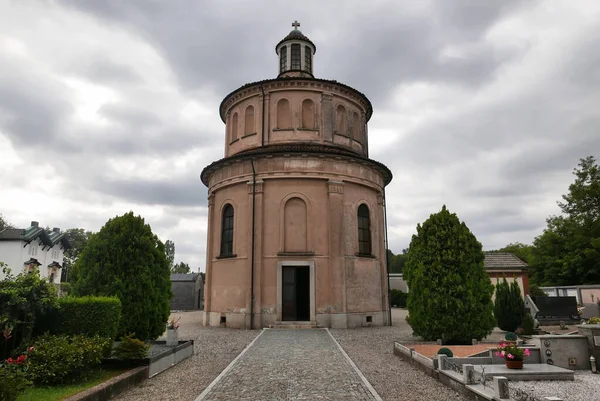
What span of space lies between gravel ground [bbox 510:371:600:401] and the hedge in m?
8.74

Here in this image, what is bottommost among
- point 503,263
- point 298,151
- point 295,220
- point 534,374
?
point 534,374

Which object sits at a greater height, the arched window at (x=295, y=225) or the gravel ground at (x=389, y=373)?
the arched window at (x=295, y=225)

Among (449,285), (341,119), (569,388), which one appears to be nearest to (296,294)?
(449,285)

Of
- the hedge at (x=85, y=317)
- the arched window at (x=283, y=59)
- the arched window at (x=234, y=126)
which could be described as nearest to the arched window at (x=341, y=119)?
the arched window at (x=283, y=59)

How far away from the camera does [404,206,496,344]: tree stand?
38.4 ft

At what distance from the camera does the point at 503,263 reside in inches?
1044

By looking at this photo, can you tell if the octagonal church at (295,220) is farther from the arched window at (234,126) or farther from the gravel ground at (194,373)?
the gravel ground at (194,373)

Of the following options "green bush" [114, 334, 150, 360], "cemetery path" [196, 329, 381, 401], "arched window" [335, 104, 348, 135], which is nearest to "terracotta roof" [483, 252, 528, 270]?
"arched window" [335, 104, 348, 135]

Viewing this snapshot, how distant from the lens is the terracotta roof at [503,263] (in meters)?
26.0

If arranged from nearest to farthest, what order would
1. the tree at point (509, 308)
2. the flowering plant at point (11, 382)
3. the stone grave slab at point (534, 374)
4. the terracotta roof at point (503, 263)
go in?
the flowering plant at point (11, 382)
the stone grave slab at point (534, 374)
the tree at point (509, 308)
the terracotta roof at point (503, 263)

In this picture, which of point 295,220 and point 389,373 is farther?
point 295,220

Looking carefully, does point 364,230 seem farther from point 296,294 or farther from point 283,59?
point 283,59

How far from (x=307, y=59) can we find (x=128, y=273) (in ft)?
61.0

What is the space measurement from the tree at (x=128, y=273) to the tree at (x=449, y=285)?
7913mm
